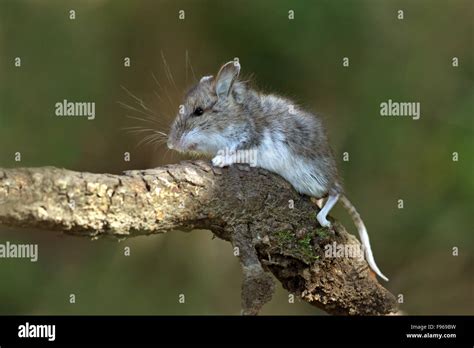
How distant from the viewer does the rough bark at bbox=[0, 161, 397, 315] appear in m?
3.76

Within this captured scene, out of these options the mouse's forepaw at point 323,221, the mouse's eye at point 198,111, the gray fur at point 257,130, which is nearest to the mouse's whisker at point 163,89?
the gray fur at point 257,130

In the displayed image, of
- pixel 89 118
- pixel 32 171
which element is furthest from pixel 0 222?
pixel 89 118

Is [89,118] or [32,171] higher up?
[89,118]

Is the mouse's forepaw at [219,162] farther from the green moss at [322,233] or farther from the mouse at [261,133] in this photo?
the green moss at [322,233]

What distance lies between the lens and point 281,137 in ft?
18.3

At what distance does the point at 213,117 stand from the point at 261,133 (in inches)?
19.3

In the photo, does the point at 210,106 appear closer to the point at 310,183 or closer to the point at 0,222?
the point at 310,183

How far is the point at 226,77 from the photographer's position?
586 centimetres

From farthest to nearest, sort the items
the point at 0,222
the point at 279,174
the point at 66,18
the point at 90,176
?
the point at 66,18, the point at 279,174, the point at 90,176, the point at 0,222

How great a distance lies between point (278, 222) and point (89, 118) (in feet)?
18.6

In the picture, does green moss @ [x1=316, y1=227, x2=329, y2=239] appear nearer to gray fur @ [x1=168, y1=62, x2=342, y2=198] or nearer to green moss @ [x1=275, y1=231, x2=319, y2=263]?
green moss @ [x1=275, y1=231, x2=319, y2=263]

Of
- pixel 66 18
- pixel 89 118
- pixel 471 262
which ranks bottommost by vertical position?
pixel 471 262

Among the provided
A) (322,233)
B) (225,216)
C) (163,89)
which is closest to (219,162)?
(225,216)

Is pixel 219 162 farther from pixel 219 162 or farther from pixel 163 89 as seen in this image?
pixel 163 89
